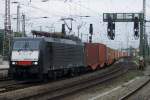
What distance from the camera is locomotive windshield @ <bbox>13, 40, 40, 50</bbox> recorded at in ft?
90.6

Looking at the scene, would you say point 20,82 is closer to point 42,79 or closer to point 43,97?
point 42,79

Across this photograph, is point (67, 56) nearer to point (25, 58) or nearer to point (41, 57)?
point (41, 57)

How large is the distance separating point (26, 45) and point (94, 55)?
20889 millimetres

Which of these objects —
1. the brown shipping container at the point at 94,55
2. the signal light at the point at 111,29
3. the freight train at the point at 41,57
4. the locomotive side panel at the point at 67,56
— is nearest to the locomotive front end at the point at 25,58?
the freight train at the point at 41,57

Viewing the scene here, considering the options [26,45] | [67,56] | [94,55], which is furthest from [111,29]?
[26,45]

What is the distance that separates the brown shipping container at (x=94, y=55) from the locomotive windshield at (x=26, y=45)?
14832 mm

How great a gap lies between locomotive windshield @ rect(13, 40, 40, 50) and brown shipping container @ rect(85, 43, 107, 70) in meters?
14.8

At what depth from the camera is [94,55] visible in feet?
158

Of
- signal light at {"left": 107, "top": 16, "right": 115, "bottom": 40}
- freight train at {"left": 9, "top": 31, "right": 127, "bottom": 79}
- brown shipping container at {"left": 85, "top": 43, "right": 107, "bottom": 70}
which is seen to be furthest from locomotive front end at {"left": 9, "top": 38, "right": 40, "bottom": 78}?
signal light at {"left": 107, "top": 16, "right": 115, "bottom": 40}

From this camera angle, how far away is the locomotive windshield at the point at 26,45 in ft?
90.6

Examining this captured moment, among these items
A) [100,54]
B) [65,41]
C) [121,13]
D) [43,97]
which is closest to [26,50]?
[65,41]

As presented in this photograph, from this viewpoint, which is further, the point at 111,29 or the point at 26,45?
the point at 111,29

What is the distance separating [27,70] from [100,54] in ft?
84.8

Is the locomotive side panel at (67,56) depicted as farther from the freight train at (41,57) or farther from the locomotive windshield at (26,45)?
the locomotive windshield at (26,45)
